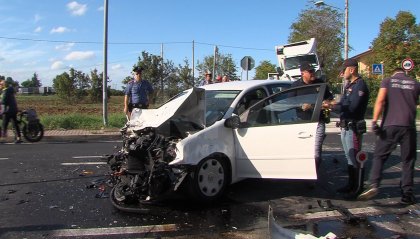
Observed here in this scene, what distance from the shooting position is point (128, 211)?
528cm

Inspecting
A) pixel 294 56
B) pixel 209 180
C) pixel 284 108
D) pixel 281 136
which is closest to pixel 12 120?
pixel 209 180

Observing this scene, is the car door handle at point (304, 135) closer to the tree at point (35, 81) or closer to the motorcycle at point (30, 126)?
A: the motorcycle at point (30, 126)

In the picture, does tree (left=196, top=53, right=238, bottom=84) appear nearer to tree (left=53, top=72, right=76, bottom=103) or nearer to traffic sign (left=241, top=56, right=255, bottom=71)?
tree (left=53, top=72, right=76, bottom=103)

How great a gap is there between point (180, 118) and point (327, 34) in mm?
37686

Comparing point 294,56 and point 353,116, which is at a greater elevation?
point 294,56

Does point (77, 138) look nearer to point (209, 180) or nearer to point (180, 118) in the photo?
point (180, 118)

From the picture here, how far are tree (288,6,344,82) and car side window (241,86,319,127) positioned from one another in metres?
35.7

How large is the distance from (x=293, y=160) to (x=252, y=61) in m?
11.6

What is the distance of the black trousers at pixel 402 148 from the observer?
5.50 meters

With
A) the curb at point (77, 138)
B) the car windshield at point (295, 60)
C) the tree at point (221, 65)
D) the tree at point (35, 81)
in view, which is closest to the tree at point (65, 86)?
the tree at point (221, 65)

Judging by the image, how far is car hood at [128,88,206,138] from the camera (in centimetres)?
569

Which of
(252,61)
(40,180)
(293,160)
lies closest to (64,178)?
(40,180)

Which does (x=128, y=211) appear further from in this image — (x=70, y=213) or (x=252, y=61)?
(x=252, y=61)

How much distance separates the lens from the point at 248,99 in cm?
652
